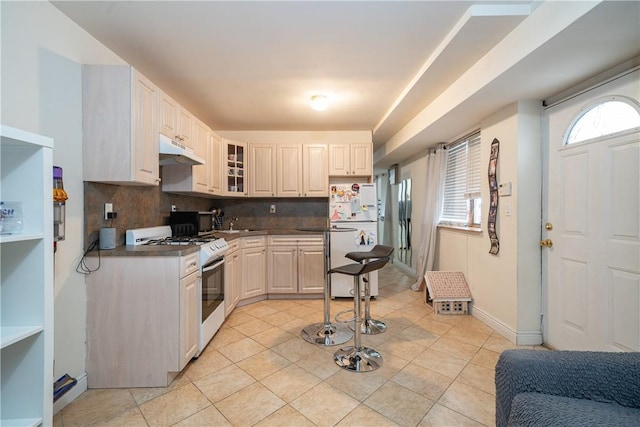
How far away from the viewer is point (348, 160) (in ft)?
13.7

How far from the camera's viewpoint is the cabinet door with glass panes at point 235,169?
3.91 meters

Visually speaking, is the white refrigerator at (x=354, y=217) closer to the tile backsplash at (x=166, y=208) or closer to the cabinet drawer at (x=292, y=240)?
the cabinet drawer at (x=292, y=240)

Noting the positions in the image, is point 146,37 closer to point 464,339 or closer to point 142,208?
point 142,208

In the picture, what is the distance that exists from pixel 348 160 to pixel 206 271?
265 centimetres

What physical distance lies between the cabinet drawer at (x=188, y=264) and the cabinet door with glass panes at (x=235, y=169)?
1837 mm

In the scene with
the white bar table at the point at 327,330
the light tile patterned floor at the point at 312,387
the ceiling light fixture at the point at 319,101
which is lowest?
the light tile patterned floor at the point at 312,387

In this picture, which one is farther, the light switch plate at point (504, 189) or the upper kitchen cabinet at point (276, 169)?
the upper kitchen cabinet at point (276, 169)

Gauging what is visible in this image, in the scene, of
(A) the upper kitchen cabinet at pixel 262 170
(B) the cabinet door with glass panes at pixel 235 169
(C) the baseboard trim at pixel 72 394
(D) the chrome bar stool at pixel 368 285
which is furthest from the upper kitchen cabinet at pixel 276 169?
(C) the baseboard trim at pixel 72 394

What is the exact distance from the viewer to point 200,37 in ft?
6.70

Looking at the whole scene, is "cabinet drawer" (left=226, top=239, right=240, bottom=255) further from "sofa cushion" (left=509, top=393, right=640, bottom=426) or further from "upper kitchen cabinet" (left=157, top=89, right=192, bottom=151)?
"sofa cushion" (left=509, top=393, right=640, bottom=426)

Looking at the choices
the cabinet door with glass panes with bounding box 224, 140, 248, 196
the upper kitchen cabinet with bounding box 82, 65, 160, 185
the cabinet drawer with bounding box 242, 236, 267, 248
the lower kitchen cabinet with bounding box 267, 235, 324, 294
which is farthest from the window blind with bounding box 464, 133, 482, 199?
the upper kitchen cabinet with bounding box 82, 65, 160, 185

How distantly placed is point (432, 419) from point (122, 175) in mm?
2560

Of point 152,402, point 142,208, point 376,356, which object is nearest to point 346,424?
point 376,356

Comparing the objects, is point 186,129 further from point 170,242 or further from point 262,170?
point 262,170
